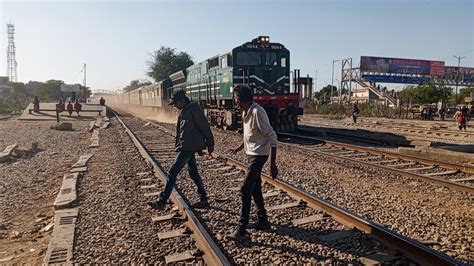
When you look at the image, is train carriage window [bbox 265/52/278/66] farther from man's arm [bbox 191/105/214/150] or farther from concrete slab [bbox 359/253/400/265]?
concrete slab [bbox 359/253/400/265]

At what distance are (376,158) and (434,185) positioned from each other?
11.0 ft

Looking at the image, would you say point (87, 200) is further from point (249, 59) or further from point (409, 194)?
point (249, 59)

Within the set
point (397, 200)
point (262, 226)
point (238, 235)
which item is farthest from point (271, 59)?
point (238, 235)

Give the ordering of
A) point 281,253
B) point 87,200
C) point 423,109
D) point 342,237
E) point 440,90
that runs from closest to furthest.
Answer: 1. point 281,253
2. point 342,237
3. point 87,200
4. point 423,109
5. point 440,90

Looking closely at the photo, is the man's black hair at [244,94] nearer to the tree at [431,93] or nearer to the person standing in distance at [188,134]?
the person standing in distance at [188,134]

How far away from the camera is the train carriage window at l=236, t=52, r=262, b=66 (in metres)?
16.9

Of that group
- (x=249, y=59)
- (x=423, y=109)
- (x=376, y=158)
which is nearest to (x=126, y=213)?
(x=376, y=158)

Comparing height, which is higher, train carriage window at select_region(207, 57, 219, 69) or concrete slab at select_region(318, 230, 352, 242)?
train carriage window at select_region(207, 57, 219, 69)

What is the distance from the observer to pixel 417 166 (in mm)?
10188

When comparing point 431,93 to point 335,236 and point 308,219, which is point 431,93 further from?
point 335,236

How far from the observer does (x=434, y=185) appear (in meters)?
8.02

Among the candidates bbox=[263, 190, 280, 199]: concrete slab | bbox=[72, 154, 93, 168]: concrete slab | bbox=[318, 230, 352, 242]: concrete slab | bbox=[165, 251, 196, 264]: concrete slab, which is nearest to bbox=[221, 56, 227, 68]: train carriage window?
bbox=[72, 154, 93, 168]: concrete slab

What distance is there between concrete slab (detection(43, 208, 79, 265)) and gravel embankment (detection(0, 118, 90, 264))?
19 centimetres

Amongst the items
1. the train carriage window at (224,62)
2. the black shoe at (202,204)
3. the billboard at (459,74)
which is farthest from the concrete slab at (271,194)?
the billboard at (459,74)
